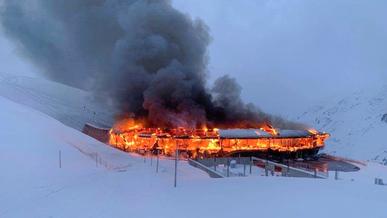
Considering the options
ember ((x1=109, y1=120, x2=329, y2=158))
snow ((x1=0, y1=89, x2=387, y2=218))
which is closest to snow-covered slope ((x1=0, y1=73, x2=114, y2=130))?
ember ((x1=109, y1=120, x2=329, y2=158))

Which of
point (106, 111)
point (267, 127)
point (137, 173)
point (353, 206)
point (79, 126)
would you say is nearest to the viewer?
point (353, 206)

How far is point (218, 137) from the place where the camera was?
4044cm

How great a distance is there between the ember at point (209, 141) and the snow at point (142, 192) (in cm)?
978

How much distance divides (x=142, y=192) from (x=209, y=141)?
68.7 feet

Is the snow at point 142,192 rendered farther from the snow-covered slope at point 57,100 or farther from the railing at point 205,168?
the snow-covered slope at point 57,100

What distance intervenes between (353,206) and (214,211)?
4.14 m

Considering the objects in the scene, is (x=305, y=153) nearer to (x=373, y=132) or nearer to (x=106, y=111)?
(x=106, y=111)

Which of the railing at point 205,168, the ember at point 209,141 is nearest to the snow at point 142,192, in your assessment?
the railing at point 205,168

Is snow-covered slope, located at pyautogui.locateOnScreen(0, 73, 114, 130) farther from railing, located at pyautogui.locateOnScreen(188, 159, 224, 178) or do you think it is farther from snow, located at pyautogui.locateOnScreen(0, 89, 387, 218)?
snow, located at pyautogui.locateOnScreen(0, 89, 387, 218)

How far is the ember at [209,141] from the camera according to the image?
40.2m

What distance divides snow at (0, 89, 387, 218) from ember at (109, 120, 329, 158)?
9776 millimetres

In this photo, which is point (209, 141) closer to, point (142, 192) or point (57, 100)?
point (142, 192)

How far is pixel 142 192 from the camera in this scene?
65.2 feet

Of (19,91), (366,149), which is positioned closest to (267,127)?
(19,91)
